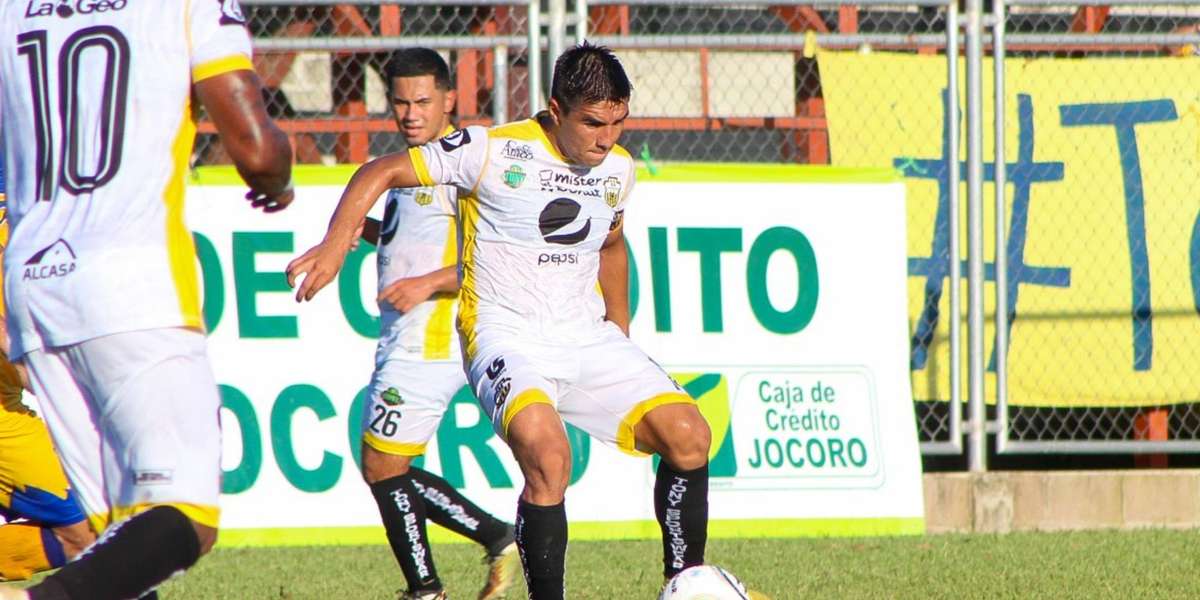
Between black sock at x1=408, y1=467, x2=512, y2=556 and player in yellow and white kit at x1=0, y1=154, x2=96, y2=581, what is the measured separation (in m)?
1.41

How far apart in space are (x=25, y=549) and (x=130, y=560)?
2740 mm

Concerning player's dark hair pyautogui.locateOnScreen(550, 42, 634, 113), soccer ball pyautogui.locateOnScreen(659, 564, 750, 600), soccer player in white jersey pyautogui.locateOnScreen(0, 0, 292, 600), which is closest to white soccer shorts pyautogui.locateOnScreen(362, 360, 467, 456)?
player's dark hair pyautogui.locateOnScreen(550, 42, 634, 113)

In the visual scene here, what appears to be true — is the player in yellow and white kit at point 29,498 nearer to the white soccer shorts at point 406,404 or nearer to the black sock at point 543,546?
the white soccer shorts at point 406,404

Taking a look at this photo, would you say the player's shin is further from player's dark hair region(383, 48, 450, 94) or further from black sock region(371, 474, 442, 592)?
player's dark hair region(383, 48, 450, 94)

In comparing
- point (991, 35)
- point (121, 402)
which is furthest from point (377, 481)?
point (991, 35)

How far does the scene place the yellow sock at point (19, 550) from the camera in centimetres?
635

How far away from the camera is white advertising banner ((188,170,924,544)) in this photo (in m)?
9.05

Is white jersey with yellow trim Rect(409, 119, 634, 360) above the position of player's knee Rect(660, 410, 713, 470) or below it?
above

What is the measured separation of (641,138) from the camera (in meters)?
11.8

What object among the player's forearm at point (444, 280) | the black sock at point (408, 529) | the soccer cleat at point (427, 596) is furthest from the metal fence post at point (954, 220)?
the soccer cleat at point (427, 596)

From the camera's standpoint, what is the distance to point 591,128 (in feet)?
19.5

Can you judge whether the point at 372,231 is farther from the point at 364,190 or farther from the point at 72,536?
the point at 72,536

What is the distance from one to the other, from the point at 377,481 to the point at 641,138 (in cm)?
519

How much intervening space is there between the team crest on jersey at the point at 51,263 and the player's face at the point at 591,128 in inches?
89.1
